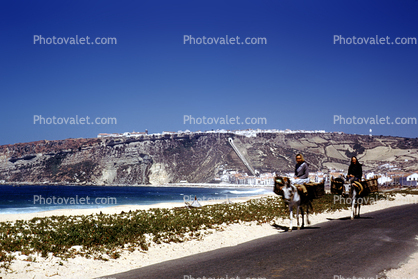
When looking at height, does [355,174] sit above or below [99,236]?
above

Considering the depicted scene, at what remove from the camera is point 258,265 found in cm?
873

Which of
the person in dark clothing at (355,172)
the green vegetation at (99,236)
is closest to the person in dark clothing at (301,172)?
the green vegetation at (99,236)

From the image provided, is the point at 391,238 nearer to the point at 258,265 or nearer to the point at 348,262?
the point at 348,262

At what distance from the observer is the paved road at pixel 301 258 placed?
806 centimetres

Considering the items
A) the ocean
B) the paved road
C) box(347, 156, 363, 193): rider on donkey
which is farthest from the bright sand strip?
the ocean

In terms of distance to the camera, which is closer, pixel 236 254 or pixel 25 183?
pixel 236 254

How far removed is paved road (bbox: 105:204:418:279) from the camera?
8.06 meters

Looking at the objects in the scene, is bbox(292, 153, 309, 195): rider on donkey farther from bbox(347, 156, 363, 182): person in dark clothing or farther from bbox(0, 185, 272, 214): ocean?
bbox(0, 185, 272, 214): ocean

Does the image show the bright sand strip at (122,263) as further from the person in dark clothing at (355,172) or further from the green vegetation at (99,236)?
the person in dark clothing at (355,172)

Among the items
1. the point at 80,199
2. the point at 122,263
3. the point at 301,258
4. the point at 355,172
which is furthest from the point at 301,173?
the point at 80,199

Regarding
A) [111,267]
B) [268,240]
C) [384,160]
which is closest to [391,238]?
[268,240]

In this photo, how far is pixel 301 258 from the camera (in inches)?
368

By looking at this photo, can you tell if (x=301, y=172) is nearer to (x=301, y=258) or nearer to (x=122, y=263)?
(x=301, y=258)

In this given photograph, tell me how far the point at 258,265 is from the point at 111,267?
3.84m
